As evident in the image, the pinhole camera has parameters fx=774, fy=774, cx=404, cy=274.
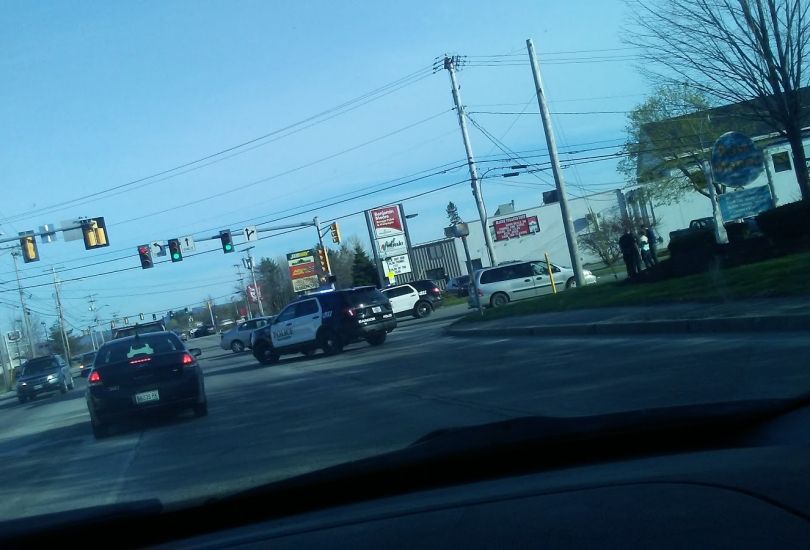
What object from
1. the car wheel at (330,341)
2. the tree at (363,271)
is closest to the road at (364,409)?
the car wheel at (330,341)

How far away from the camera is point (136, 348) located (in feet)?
44.7

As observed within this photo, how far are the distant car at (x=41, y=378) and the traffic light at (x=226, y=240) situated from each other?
8.41m

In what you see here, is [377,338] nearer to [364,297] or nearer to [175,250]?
[364,297]

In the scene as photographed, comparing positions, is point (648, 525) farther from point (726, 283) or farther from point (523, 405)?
point (726, 283)

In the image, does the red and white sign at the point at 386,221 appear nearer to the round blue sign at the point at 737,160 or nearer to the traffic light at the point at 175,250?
the traffic light at the point at 175,250

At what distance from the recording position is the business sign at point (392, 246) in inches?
2148

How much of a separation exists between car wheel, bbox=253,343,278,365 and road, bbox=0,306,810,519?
9636 mm

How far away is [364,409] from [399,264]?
4380cm

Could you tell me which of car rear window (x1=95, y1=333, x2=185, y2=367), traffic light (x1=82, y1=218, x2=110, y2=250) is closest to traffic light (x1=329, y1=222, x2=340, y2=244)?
traffic light (x1=82, y1=218, x2=110, y2=250)

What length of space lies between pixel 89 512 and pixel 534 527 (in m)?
2.21

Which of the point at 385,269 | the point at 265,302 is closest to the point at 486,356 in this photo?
the point at 385,269

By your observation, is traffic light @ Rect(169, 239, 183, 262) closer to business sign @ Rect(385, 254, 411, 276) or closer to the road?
the road

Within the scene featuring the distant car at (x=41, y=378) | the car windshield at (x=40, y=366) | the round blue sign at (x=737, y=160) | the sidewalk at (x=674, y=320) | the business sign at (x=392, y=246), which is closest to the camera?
the sidewalk at (x=674, y=320)

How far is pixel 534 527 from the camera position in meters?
2.70
